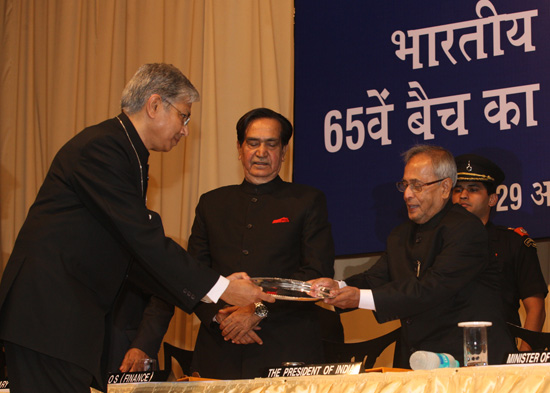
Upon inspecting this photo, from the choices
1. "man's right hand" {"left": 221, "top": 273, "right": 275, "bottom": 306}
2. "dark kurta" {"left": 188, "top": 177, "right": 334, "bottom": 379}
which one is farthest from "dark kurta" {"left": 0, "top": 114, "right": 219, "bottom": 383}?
"dark kurta" {"left": 188, "top": 177, "right": 334, "bottom": 379}

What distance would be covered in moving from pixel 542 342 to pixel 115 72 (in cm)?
384

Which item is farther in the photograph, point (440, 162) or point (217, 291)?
point (440, 162)

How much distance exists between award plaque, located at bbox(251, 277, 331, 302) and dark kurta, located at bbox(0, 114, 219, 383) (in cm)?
42

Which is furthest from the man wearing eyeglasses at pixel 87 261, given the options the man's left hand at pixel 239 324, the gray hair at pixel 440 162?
the gray hair at pixel 440 162

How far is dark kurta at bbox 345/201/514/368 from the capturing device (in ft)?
10.2

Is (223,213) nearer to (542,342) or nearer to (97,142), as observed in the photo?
(97,142)

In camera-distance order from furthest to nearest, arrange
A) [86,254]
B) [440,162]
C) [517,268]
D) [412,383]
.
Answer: [517,268] → [440,162] → [86,254] → [412,383]

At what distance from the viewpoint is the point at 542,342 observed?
3.09 m

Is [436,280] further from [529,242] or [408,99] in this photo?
[408,99]

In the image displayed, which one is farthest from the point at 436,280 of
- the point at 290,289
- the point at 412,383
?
the point at 412,383

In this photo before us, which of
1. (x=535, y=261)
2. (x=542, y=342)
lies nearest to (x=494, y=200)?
(x=535, y=261)

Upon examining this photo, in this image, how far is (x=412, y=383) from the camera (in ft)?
7.54

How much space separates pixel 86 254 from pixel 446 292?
1.45 m

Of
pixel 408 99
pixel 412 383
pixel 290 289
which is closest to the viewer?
pixel 412 383
